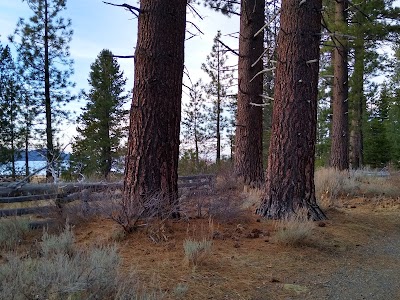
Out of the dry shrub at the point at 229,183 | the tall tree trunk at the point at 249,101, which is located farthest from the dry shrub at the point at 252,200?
the tall tree trunk at the point at 249,101

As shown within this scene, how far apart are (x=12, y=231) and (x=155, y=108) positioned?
2.67 m

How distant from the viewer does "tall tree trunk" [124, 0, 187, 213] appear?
5.73m

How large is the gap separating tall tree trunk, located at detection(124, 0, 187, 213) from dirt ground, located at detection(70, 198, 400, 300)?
2.20 ft

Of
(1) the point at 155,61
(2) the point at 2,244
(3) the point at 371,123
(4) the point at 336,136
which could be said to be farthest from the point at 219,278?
(3) the point at 371,123

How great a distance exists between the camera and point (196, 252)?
429cm

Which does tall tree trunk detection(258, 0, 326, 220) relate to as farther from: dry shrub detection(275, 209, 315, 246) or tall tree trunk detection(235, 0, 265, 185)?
tall tree trunk detection(235, 0, 265, 185)

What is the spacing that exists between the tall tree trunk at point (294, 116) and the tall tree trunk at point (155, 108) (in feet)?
6.30

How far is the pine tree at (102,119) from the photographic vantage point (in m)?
27.4

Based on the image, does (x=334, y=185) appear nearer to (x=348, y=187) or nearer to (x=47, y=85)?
(x=348, y=187)

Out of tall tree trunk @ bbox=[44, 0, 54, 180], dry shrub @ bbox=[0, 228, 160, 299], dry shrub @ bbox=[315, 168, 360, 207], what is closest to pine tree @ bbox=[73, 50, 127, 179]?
tall tree trunk @ bbox=[44, 0, 54, 180]

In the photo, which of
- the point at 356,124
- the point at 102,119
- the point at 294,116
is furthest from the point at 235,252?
the point at 102,119

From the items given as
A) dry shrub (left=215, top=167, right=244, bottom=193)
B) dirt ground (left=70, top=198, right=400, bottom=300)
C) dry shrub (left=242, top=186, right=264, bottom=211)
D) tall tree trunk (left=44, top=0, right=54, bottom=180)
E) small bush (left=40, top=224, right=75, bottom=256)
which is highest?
tall tree trunk (left=44, top=0, right=54, bottom=180)

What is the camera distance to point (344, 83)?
1504 centimetres

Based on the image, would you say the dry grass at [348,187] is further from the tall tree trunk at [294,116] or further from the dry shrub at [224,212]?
the dry shrub at [224,212]
